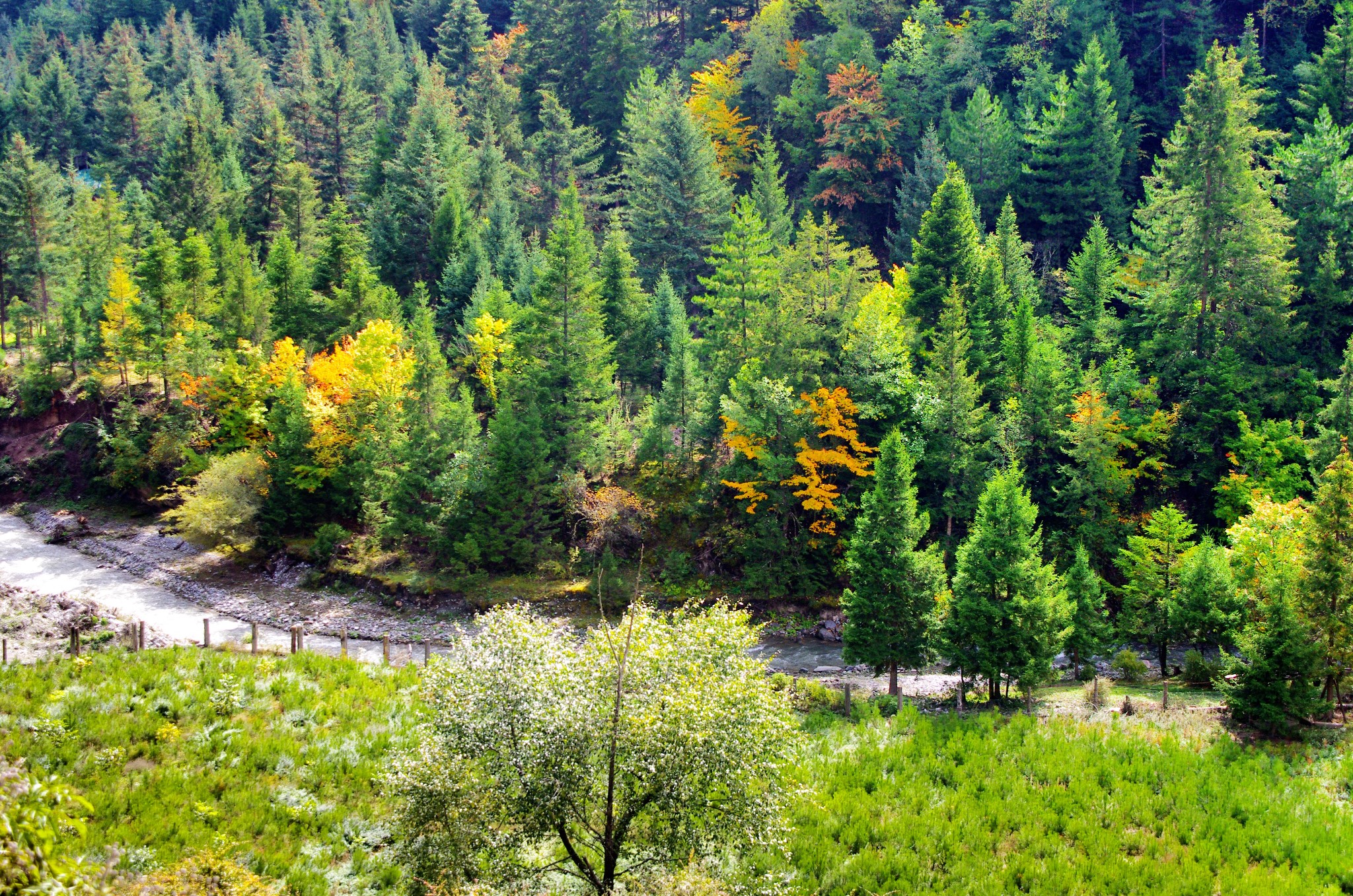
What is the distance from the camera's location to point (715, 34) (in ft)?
271

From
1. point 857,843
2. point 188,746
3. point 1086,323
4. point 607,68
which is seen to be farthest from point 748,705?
point 607,68

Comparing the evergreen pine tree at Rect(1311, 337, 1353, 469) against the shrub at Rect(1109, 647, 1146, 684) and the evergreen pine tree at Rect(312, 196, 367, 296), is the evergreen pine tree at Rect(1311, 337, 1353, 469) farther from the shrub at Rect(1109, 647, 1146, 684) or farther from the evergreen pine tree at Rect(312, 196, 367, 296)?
the evergreen pine tree at Rect(312, 196, 367, 296)

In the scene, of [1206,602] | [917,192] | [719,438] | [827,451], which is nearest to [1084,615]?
[1206,602]

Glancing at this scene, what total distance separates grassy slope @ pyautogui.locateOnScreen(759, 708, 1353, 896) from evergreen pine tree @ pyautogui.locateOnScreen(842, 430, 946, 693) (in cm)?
641

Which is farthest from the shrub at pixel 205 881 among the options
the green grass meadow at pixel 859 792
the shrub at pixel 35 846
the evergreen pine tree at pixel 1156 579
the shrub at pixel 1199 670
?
the evergreen pine tree at pixel 1156 579

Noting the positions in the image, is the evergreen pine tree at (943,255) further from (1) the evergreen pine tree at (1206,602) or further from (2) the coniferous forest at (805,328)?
(1) the evergreen pine tree at (1206,602)

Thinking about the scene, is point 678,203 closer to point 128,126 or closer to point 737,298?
point 737,298

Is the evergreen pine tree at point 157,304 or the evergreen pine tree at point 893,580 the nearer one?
the evergreen pine tree at point 893,580

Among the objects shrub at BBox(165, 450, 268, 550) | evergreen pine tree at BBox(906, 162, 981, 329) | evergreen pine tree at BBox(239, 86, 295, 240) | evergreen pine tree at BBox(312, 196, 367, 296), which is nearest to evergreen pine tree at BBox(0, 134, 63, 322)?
evergreen pine tree at BBox(239, 86, 295, 240)

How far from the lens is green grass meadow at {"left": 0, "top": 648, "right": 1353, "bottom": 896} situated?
58.6 feet

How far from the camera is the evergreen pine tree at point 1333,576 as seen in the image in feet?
82.3

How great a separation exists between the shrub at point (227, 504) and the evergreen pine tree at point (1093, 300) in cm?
4137

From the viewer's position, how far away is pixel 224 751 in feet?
70.6

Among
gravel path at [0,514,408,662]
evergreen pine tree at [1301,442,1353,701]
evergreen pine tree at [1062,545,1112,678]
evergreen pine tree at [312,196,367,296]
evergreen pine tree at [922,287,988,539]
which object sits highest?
evergreen pine tree at [312,196,367,296]
